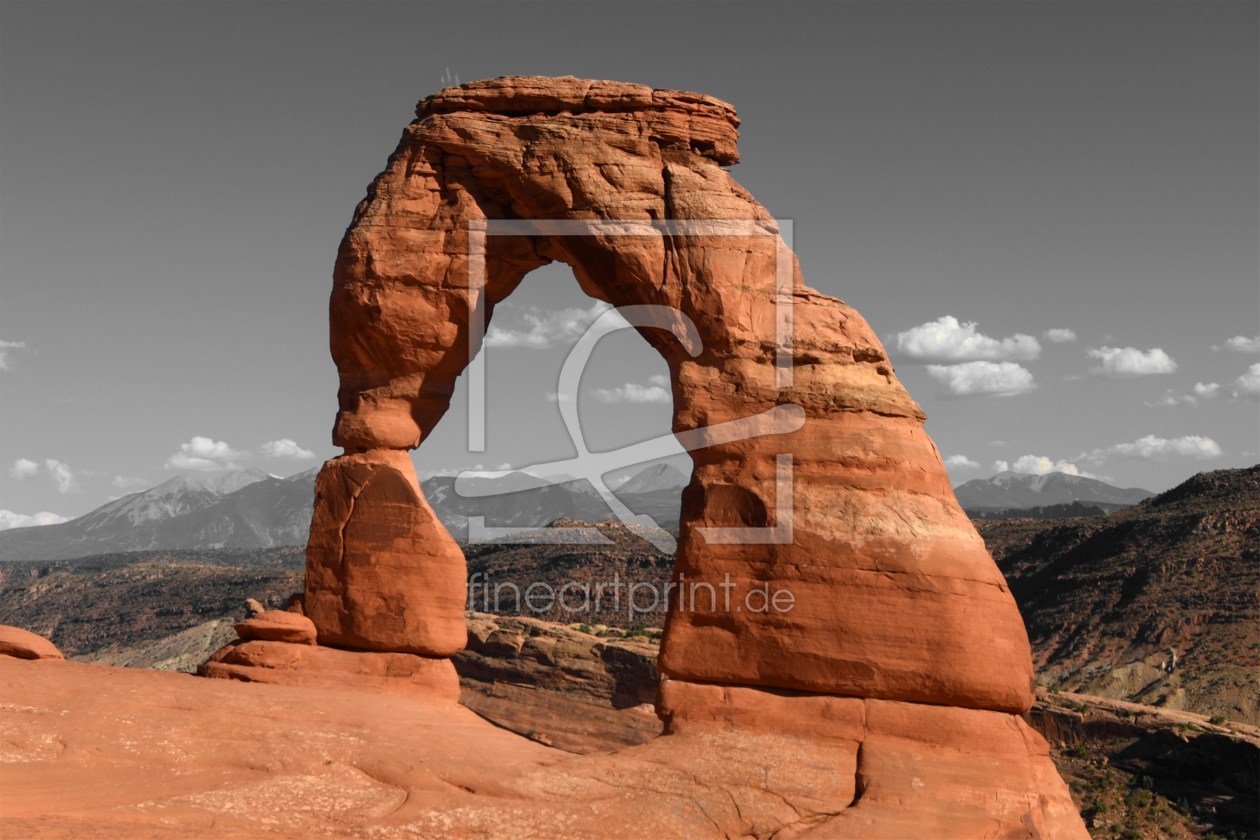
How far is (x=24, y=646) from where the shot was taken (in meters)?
18.9

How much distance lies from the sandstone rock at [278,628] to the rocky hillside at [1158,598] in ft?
106

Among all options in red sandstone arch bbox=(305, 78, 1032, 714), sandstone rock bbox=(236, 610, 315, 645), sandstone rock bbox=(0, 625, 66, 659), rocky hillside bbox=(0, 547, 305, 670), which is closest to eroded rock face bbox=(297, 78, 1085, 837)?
red sandstone arch bbox=(305, 78, 1032, 714)

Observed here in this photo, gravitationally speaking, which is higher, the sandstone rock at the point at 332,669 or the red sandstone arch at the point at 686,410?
the red sandstone arch at the point at 686,410

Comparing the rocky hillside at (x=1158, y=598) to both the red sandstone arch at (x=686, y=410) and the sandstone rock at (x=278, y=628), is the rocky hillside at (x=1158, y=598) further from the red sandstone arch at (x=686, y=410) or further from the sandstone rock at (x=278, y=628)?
the sandstone rock at (x=278, y=628)

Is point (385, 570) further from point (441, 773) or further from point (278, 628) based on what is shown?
point (441, 773)

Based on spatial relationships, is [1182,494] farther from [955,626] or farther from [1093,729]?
[955,626]

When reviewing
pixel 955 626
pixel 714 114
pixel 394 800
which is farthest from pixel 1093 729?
pixel 394 800

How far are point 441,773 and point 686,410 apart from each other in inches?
252

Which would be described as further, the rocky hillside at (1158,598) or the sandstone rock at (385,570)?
the rocky hillside at (1158,598)

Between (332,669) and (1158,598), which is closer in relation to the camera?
(332,669)

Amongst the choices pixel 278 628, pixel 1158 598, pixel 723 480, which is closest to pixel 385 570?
pixel 278 628

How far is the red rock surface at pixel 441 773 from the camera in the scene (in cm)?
1415

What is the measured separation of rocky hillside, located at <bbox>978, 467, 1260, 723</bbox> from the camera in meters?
44.6

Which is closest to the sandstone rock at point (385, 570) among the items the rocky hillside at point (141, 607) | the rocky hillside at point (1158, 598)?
the rocky hillside at point (141, 607)
